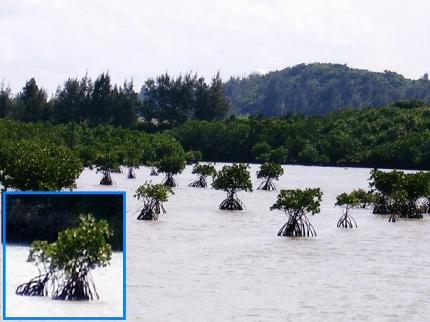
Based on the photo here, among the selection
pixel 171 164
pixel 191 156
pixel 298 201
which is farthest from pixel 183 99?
pixel 298 201

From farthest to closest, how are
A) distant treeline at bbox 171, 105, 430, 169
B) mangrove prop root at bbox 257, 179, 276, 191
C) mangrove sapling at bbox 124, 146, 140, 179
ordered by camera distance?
distant treeline at bbox 171, 105, 430, 169 → mangrove sapling at bbox 124, 146, 140, 179 → mangrove prop root at bbox 257, 179, 276, 191

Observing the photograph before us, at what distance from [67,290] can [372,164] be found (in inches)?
5001

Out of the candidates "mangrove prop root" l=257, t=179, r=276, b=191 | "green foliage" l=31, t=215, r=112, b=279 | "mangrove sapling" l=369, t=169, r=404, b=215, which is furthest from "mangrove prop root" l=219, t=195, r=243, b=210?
"green foliage" l=31, t=215, r=112, b=279

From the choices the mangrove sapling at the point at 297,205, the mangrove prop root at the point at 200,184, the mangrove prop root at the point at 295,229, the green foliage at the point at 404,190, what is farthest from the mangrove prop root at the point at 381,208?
the mangrove prop root at the point at 200,184

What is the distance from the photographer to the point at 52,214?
966cm

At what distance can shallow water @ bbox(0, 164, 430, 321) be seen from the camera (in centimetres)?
2320

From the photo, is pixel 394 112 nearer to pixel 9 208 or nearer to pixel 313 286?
pixel 313 286

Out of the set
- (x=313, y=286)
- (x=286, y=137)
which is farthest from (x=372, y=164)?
(x=313, y=286)

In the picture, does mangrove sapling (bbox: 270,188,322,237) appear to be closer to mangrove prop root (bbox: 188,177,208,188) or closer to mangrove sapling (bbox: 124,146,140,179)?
mangrove prop root (bbox: 188,177,208,188)

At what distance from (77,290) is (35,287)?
0.80m

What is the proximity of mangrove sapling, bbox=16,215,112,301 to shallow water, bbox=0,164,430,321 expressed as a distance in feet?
29.1

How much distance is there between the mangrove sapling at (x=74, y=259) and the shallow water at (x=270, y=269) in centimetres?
887

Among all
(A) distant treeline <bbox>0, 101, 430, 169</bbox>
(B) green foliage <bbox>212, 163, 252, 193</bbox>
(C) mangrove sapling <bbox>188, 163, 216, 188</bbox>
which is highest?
(A) distant treeline <bbox>0, 101, 430, 169</bbox>

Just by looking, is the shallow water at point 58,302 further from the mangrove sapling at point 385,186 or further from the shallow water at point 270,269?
the mangrove sapling at point 385,186
